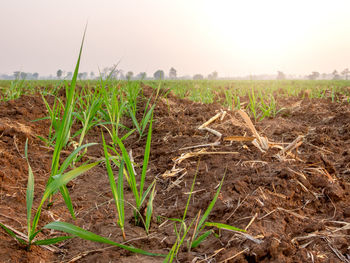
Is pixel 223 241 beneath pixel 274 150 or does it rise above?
beneath

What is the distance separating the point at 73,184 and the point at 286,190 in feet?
4.08

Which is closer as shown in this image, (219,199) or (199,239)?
(199,239)

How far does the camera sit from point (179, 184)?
6.16 ft

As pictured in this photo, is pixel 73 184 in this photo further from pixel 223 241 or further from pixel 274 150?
pixel 274 150

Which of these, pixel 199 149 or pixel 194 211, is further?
pixel 199 149

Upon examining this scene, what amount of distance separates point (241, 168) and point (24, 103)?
281cm

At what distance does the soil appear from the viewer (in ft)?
3.79

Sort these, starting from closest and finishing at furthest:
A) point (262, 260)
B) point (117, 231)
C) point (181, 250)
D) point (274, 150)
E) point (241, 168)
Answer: point (262, 260) → point (181, 250) → point (117, 231) → point (241, 168) → point (274, 150)

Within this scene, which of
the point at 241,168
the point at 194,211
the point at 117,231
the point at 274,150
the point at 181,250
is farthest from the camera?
the point at 274,150

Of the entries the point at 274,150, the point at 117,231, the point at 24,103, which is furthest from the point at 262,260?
the point at 24,103

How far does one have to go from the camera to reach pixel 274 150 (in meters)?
2.11

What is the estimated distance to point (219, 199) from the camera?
1.52m

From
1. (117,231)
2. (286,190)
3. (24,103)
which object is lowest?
(117,231)

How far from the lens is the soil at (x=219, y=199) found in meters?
1.16
